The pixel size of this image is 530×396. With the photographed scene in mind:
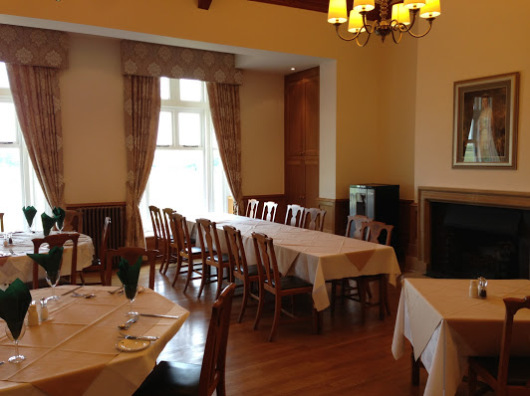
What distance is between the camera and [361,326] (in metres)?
4.40

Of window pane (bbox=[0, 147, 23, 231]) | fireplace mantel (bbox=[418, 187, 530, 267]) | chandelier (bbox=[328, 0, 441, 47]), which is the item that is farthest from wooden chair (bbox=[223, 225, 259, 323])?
window pane (bbox=[0, 147, 23, 231])

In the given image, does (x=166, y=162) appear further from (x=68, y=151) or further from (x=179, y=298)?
(x=179, y=298)

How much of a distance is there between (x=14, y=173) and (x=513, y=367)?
6.70 m

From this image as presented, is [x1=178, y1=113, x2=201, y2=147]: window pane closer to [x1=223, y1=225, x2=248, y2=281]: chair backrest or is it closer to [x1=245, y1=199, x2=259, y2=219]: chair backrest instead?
[x1=245, y1=199, x2=259, y2=219]: chair backrest

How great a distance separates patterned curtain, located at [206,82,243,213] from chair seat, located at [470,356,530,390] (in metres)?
5.90

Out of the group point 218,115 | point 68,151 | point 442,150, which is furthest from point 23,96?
point 442,150

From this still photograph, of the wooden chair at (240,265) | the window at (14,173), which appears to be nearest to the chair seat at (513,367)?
the wooden chair at (240,265)

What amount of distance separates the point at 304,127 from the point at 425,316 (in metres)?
5.77

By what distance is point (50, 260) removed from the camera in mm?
2545

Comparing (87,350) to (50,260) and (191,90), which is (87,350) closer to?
(50,260)

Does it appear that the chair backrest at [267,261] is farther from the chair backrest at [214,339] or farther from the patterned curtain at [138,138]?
the patterned curtain at [138,138]

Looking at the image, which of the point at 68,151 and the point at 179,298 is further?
the point at 68,151

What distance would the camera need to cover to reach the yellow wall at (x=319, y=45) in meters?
5.50

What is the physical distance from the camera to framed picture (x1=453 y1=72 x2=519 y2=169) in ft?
17.0
